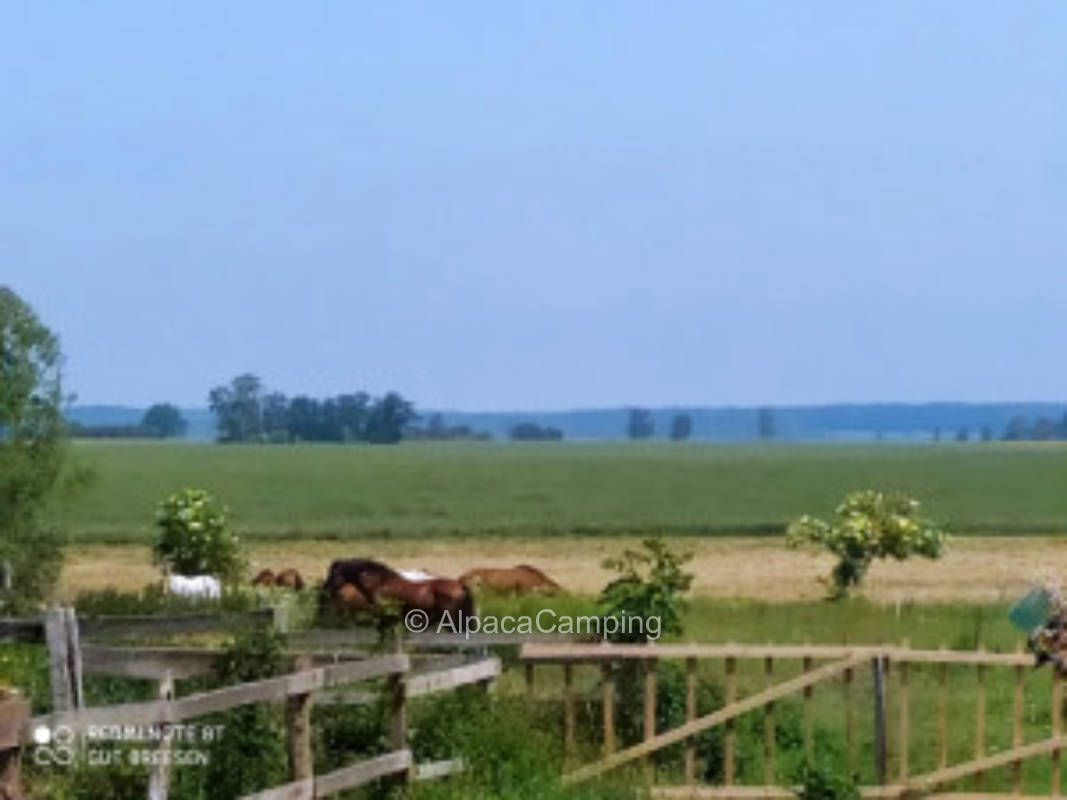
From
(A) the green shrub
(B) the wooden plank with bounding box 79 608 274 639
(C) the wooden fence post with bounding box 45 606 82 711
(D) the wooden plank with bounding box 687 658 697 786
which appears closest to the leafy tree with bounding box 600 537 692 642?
(D) the wooden plank with bounding box 687 658 697 786

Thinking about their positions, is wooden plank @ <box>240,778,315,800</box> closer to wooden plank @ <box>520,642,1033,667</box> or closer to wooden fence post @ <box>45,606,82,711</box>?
wooden fence post @ <box>45,606,82,711</box>

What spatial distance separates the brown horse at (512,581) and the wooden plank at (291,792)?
2115 centimetres

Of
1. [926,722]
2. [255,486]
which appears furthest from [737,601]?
[255,486]

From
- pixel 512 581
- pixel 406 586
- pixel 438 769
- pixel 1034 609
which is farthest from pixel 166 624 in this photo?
pixel 512 581

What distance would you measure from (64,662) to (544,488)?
110044 mm

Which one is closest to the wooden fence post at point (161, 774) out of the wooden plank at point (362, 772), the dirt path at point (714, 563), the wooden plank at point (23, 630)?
the wooden plank at point (362, 772)

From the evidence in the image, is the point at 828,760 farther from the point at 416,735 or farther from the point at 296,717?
the point at 296,717

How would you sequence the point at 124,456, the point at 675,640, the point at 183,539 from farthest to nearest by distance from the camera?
the point at 124,456
the point at 183,539
the point at 675,640

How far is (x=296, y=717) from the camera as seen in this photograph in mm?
13688

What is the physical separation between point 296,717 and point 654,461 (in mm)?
157573

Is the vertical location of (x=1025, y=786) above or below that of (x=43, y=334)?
below

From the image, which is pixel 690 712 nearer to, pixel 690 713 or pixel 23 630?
pixel 690 713

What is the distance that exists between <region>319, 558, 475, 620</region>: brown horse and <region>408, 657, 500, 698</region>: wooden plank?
8.79m

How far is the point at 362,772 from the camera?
14.4 m
